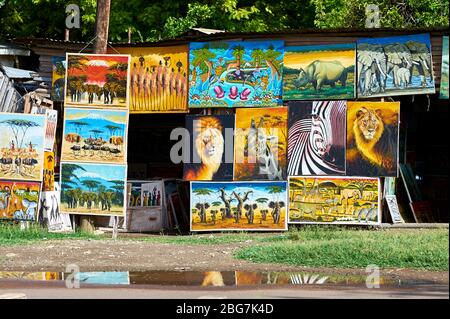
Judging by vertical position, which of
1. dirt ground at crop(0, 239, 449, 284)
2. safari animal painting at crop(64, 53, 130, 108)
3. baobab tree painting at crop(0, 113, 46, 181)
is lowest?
dirt ground at crop(0, 239, 449, 284)

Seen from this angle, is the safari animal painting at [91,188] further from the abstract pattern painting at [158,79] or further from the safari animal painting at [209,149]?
the abstract pattern painting at [158,79]

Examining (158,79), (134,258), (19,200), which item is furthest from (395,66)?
(19,200)

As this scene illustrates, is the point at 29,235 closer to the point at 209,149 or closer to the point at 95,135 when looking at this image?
the point at 95,135

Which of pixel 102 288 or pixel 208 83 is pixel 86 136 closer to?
pixel 208 83

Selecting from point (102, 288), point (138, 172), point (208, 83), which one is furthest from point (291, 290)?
point (138, 172)

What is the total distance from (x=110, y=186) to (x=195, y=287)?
7729 mm

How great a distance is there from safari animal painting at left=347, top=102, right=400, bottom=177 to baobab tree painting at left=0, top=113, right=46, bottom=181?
6726 millimetres

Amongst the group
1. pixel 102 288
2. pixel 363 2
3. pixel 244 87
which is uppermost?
pixel 363 2

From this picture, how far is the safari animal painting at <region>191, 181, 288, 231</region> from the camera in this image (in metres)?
21.2

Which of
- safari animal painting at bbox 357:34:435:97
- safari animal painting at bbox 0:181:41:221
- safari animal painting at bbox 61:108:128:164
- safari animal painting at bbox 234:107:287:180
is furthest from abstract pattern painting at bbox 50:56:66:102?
safari animal painting at bbox 357:34:435:97

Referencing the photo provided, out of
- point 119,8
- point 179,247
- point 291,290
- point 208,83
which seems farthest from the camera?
point 119,8

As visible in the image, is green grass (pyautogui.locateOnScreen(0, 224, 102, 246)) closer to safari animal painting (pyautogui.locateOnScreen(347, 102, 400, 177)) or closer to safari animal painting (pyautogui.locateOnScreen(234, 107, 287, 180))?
safari animal painting (pyautogui.locateOnScreen(234, 107, 287, 180))

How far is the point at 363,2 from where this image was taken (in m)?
31.8

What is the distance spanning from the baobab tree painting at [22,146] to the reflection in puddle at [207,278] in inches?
237
